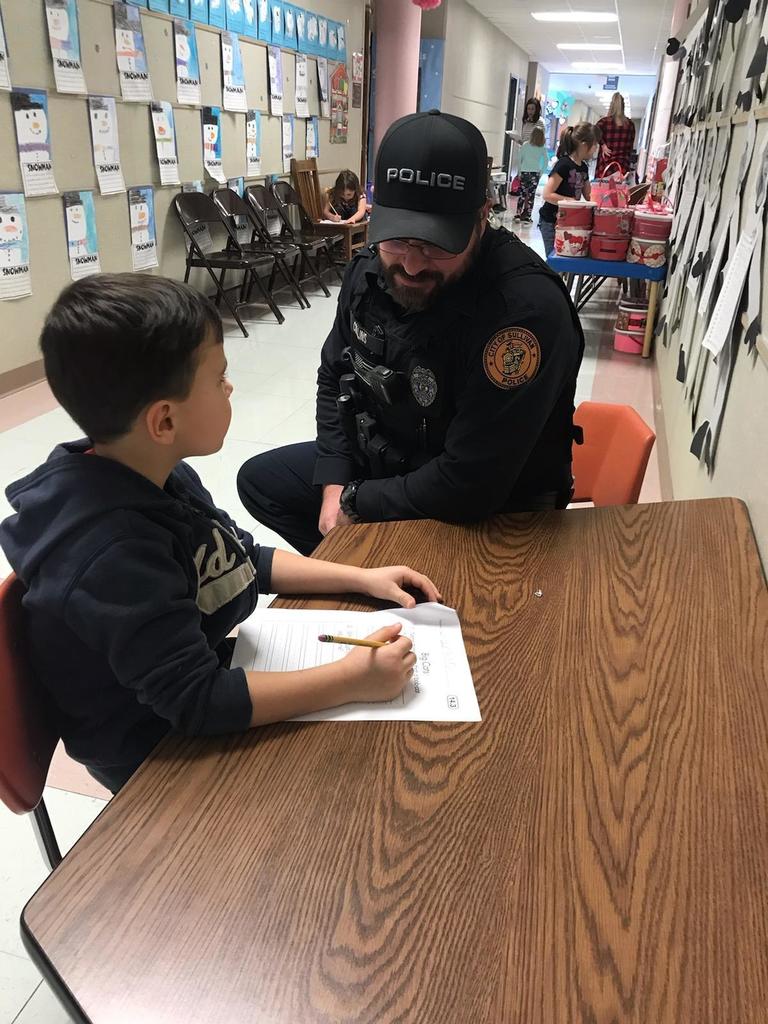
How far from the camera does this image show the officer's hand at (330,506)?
1.63 metres

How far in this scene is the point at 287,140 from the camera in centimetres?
599

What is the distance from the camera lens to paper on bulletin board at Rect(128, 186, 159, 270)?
13.8ft

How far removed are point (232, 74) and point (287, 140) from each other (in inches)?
40.4

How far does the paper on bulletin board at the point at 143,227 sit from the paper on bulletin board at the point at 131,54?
1.59 feet

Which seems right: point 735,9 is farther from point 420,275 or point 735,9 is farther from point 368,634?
point 368,634

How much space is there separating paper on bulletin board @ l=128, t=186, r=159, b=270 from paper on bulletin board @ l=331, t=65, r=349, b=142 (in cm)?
317

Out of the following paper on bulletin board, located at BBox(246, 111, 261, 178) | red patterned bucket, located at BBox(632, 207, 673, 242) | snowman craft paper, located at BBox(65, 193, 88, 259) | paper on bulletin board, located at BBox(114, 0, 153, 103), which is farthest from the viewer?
paper on bulletin board, located at BBox(246, 111, 261, 178)

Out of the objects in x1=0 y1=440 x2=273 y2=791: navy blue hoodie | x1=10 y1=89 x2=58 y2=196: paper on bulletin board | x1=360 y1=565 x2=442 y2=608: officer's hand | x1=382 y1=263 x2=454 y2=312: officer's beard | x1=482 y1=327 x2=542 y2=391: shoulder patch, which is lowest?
x1=360 y1=565 x2=442 y2=608: officer's hand

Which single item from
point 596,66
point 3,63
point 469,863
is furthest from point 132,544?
point 596,66

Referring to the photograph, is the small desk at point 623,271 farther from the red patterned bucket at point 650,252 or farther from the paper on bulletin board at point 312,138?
the paper on bulletin board at point 312,138

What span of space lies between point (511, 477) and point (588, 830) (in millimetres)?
730


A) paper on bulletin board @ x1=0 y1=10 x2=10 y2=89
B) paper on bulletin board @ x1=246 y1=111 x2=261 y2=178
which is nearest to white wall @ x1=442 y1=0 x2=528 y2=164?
paper on bulletin board @ x1=246 y1=111 x2=261 y2=178

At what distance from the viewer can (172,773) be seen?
0.72 m

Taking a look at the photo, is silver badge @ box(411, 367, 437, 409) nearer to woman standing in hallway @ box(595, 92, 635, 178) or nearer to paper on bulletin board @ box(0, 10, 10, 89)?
paper on bulletin board @ box(0, 10, 10, 89)
